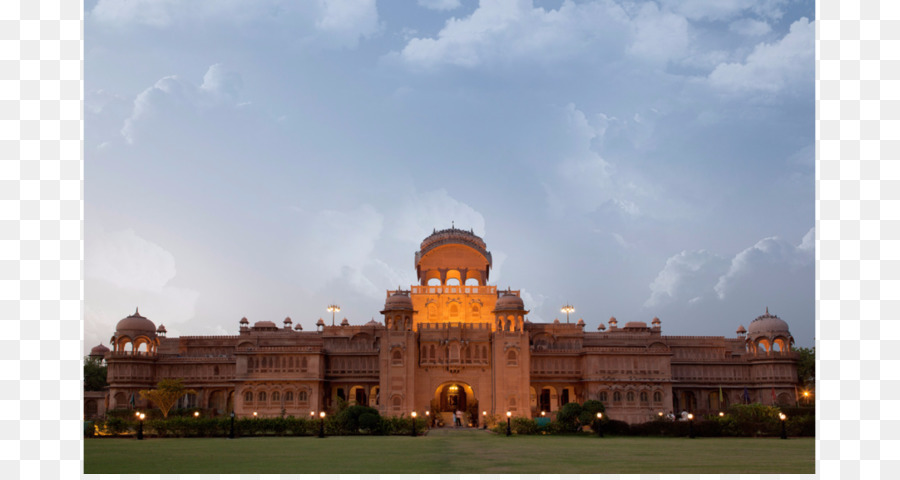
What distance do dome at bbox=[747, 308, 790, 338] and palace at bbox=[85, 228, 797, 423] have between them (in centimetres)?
10

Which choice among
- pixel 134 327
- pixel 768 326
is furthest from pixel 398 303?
pixel 768 326

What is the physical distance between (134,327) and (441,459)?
5600 cm

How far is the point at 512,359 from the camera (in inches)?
2445

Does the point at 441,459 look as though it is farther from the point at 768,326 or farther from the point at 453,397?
the point at 768,326

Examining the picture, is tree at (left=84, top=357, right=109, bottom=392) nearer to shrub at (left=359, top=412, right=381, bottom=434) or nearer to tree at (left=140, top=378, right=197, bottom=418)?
tree at (left=140, top=378, right=197, bottom=418)

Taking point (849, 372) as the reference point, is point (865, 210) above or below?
above

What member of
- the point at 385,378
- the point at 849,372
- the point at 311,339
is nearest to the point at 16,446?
the point at 849,372

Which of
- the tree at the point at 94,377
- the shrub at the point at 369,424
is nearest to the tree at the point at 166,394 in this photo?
the shrub at the point at 369,424

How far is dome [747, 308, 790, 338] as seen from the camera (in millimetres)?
70562

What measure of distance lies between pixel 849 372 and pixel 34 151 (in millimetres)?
22972

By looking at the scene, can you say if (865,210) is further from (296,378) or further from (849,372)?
(296,378)

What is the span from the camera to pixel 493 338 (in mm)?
63125

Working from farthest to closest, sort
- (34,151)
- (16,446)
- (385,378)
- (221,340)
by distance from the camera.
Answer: (221,340) < (385,378) < (34,151) < (16,446)

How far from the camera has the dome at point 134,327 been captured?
72062 millimetres
